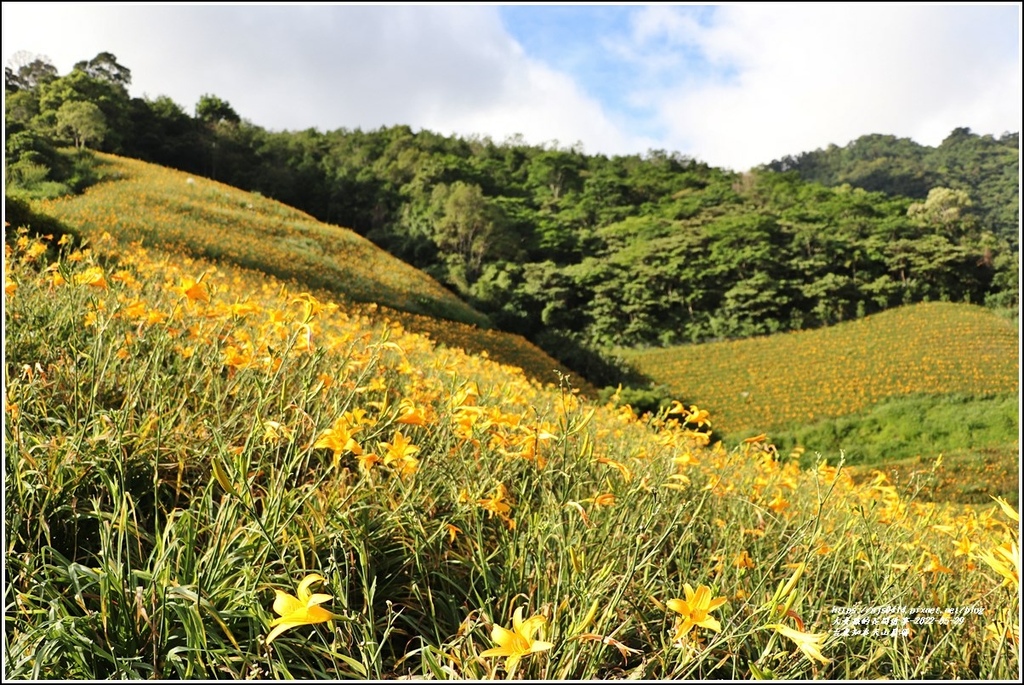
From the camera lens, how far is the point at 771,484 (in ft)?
6.54

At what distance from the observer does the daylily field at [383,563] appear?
75 cm

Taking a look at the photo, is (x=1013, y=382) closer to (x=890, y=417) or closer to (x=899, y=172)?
(x=890, y=417)

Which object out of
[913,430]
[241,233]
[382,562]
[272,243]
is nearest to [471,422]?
[382,562]

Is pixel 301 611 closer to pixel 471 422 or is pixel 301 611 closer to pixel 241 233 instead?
pixel 471 422

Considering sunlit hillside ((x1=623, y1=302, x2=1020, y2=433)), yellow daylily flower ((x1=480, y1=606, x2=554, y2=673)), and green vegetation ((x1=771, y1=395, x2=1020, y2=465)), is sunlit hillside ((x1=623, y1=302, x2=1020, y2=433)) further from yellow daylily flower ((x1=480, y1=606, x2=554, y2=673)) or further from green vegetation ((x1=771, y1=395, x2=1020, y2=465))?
yellow daylily flower ((x1=480, y1=606, x2=554, y2=673))

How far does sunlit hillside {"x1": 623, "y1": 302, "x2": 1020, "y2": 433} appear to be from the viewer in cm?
1185

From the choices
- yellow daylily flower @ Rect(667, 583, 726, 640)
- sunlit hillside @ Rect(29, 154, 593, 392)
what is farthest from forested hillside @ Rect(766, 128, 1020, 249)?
sunlit hillside @ Rect(29, 154, 593, 392)

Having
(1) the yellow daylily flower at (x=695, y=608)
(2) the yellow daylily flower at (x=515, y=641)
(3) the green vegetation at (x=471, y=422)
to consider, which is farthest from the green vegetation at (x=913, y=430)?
(2) the yellow daylily flower at (x=515, y=641)

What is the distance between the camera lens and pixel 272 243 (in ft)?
37.8

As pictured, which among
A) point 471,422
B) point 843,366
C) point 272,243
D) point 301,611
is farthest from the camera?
point 843,366

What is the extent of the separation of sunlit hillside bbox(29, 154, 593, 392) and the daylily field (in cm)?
572

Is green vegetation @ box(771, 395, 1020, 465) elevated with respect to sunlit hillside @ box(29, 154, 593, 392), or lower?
lower

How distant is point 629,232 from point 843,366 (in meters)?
15.4

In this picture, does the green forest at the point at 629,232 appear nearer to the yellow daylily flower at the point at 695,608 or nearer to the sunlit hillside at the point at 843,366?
the sunlit hillside at the point at 843,366
